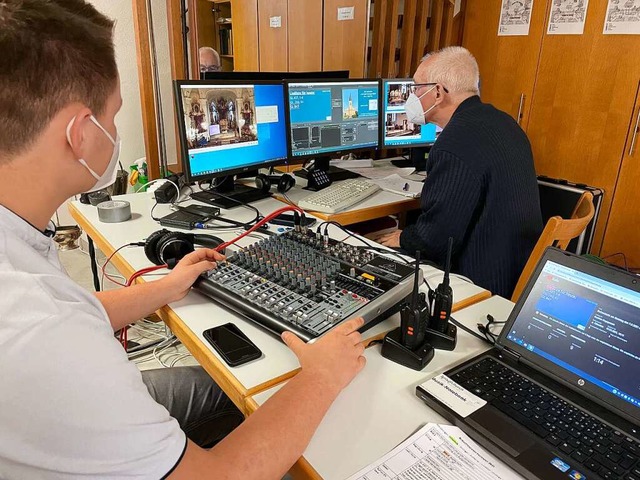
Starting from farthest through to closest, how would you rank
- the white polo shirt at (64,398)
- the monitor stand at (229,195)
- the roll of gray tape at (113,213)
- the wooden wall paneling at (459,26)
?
the wooden wall paneling at (459,26) → the monitor stand at (229,195) → the roll of gray tape at (113,213) → the white polo shirt at (64,398)

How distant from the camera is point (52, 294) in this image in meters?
0.56

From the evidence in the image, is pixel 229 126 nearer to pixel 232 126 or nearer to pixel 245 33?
pixel 232 126

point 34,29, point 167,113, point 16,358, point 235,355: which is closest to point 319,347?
point 235,355

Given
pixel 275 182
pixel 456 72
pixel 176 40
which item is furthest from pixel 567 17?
pixel 176 40

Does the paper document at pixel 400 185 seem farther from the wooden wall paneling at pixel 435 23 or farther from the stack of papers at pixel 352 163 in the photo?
the wooden wall paneling at pixel 435 23

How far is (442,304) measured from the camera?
0.95 m

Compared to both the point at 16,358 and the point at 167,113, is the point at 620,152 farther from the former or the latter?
the point at 16,358

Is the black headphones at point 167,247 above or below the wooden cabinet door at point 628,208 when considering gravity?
above

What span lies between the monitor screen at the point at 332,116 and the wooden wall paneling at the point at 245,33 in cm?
186

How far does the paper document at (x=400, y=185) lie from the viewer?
2.27 meters

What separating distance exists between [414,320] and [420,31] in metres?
3.15

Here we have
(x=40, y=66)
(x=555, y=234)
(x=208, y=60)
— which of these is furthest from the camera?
(x=208, y=60)

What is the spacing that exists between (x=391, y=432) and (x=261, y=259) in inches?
20.8

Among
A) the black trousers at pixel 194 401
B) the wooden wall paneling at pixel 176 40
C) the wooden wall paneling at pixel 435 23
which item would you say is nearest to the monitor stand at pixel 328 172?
the wooden wall paneling at pixel 176 40
